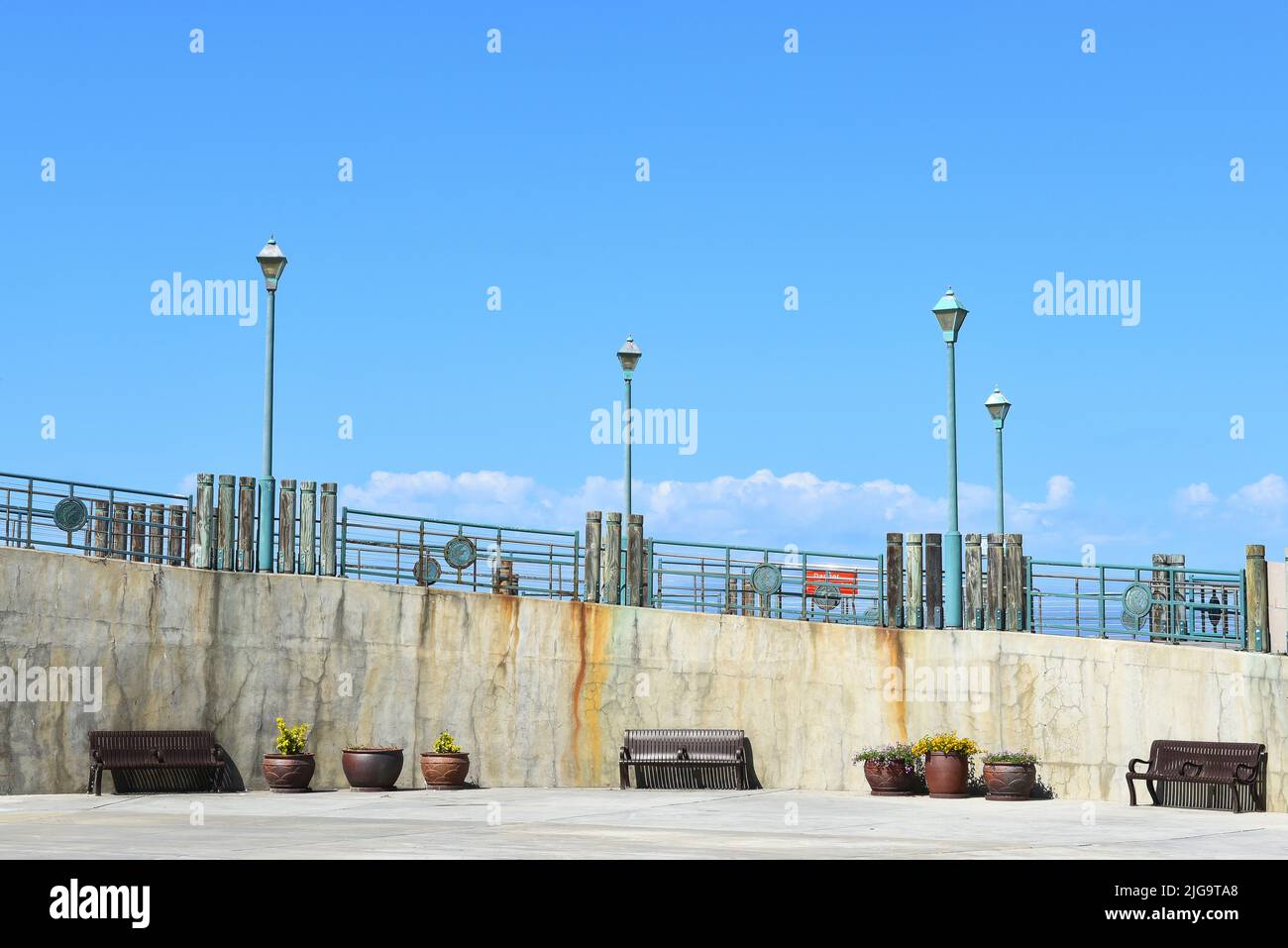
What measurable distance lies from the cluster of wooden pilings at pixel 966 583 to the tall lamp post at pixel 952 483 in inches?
6.8

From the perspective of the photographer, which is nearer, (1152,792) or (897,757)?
(1152,792)

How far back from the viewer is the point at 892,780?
79.9 ft

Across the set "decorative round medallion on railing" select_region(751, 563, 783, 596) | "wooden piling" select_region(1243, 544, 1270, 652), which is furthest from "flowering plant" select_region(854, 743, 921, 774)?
"wooden piling" select_region(1243, 544, 1270, 652)

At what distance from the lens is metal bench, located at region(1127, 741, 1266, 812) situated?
72.2ft

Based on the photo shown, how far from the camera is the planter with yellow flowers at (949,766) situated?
23953 mm

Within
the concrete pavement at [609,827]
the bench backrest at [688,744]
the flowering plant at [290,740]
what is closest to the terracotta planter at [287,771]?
the flowering plant at [290,740]

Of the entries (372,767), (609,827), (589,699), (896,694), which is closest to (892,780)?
(896,694)

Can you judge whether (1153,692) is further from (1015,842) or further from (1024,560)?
(1015,842)

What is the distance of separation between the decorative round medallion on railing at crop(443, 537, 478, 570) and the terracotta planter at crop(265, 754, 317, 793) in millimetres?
3923

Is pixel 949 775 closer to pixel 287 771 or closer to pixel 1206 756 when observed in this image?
pixel 1206 756

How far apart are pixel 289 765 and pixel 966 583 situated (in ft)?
34.8
